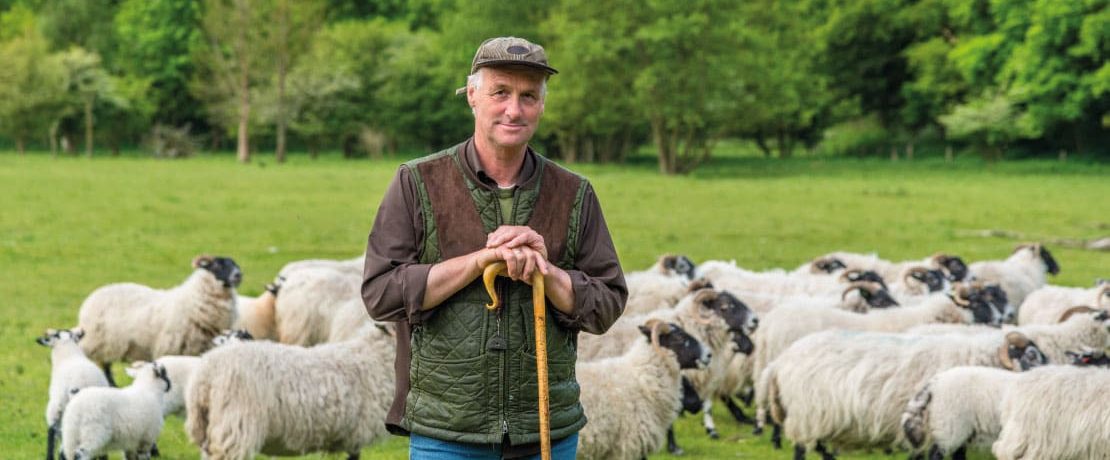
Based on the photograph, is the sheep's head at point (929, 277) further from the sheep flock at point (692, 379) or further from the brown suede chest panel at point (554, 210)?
the brown suede chest panel at point (554, 210)

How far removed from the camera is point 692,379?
11.0 m

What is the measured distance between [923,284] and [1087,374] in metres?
6.03

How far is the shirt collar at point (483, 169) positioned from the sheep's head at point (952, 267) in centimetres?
1129

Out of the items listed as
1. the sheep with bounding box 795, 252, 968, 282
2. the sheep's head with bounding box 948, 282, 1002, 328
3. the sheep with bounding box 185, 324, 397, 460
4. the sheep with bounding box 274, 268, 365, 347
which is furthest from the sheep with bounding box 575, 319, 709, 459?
the sheep with bounding box 795, 252, 968, 282

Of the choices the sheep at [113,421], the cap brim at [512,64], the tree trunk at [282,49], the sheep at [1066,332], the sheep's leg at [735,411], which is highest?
the tree trunk at [282,49]

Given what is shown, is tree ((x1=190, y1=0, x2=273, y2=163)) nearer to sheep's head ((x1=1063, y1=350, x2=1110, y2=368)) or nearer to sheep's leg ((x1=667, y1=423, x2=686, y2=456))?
sheep's leg ((x1=667, y1=423, x2=686, y2=456))

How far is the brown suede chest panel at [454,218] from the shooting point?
4270mm

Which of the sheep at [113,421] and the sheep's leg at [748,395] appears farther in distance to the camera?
the sheep's leg at [748,395]

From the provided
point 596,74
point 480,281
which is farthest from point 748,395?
point 596,74

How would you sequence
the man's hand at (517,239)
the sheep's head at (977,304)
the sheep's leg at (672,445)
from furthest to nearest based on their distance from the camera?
the sheep's head at (977,304) → the sheep's leg at (672,445) → the man's hand at (517,239)

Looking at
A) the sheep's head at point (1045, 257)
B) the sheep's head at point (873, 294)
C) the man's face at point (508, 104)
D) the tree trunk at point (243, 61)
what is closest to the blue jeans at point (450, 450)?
the man's face at point (508, 104)

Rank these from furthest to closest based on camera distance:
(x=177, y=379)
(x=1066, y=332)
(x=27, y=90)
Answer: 1. (x=27, y=90)
2. (x=1066, y=332)
3. (x=177, y=379)

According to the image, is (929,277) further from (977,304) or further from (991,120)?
(991,120)

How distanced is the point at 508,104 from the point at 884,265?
508 inches
